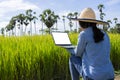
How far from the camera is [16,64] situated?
246 inches

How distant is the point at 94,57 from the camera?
13.5 ft

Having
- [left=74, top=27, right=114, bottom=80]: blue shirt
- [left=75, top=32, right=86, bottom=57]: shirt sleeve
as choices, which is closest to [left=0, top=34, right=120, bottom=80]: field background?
[left=75, top=32, right=86, bottom=57]: shirt sleeve

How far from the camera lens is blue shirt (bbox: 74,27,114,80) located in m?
4.09

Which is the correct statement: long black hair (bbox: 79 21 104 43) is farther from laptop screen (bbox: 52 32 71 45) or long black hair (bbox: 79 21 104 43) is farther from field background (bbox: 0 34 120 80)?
field background (bbox: 0 34 120 80)

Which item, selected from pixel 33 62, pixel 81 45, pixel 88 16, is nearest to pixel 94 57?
pixel 81 45

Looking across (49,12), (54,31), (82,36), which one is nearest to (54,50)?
(54,31)

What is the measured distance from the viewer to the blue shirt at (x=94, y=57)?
4.09 m

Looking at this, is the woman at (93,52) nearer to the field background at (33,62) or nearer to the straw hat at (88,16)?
the straw hat at (88,16)

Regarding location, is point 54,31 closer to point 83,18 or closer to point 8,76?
point 83,18

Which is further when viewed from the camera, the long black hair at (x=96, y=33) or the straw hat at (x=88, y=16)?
the straw hat at (x=88, y=16)

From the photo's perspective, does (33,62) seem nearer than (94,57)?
No

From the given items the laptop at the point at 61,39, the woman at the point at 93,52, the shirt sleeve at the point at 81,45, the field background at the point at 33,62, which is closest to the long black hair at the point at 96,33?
the woman at the point at 93,52

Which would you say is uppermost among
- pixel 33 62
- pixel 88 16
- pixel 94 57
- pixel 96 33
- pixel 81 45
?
pixel 88 16

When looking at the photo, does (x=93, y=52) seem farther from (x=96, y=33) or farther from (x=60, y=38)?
(x=60, y=38)
